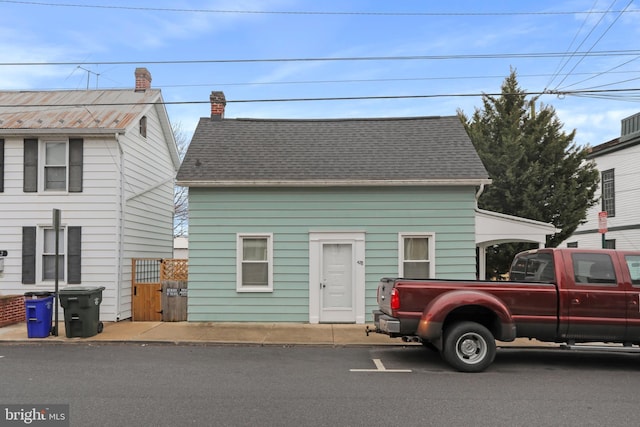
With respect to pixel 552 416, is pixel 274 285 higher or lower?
higher

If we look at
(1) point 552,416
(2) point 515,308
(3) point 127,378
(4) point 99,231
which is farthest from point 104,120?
(1) point 552,416

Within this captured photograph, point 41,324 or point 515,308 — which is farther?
point 41,324

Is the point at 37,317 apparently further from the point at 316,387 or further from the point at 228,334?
the point at 316,387

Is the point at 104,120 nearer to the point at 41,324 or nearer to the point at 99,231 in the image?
the point at 99,231

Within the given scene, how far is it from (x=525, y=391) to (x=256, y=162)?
866 cm

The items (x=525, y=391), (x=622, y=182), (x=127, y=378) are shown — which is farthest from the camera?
(x=622, y=182)

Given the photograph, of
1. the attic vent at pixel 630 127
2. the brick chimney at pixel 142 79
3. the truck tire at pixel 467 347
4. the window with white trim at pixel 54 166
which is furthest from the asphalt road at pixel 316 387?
the attic vent at pixel 630 127

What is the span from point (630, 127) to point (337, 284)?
59.4ft

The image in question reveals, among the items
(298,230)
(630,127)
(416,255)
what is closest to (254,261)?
(298,230)

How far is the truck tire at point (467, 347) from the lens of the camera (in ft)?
25.5

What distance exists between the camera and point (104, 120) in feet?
43.9

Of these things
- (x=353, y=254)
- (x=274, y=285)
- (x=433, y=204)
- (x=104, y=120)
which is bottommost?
(x=274, y=285)

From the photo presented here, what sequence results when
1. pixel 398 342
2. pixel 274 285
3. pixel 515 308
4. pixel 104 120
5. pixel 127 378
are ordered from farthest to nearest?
1. pixel 104 120
2. pixel 274 285
3. pixel 398 342
4. pixel 515 308
5. pixel 127 378

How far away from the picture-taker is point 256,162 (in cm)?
1315
